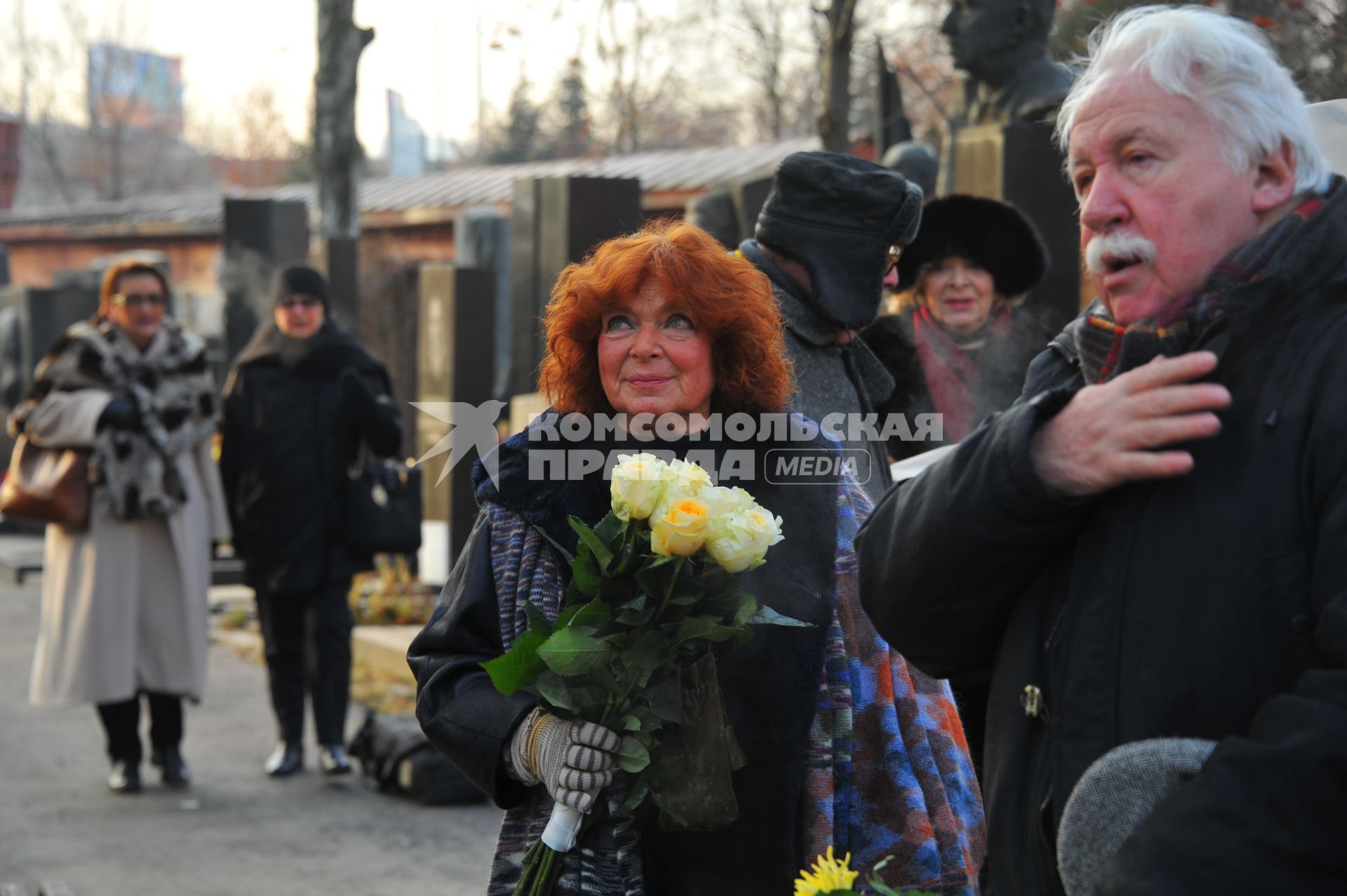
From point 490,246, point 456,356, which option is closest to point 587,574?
point 456,356

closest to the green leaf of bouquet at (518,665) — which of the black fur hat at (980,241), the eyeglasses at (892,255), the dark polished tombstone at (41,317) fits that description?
the eyeglasses at (892,255)

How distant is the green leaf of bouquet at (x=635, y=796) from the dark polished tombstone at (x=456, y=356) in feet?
26.4

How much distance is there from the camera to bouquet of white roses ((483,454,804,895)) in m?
2.51

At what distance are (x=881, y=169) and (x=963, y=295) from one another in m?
1.63

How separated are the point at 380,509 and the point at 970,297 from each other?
117 inches

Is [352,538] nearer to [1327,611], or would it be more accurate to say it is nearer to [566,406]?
[566,406]

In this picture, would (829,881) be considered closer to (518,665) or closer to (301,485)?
(518,665)

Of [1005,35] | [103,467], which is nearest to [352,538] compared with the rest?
[103,467]

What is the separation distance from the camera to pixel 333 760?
24.3 ft

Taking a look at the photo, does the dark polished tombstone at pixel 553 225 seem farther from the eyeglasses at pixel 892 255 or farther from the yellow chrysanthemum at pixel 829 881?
the yellow chrysanthemum at pixel 829 881

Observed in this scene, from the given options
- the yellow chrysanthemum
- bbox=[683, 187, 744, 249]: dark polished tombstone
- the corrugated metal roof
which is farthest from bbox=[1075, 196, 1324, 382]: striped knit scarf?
the corrugated metal roof

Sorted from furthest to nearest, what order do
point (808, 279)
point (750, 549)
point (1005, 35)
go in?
point (1005, 35) < point (808, 279) < point (750, 549)

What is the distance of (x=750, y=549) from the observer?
2.52 meters

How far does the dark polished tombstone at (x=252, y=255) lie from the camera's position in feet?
42.7
